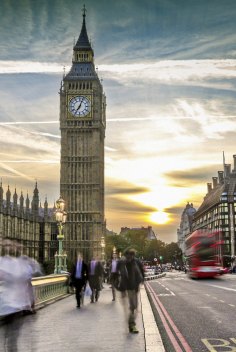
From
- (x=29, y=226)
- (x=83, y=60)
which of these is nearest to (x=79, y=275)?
(x=29, y=226)

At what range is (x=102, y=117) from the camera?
13025cm

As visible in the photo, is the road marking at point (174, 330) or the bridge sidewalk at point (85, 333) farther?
the road marking at point (174, 330)

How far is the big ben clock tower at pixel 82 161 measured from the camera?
12056 cm

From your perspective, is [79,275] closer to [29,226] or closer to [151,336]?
[151,336]

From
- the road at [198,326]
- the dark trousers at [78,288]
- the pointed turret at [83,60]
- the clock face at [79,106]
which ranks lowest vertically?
the road at [198,326]

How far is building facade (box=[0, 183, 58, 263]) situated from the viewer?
340 ft

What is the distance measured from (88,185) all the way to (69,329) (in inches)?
4315

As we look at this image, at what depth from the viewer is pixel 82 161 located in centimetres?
12419

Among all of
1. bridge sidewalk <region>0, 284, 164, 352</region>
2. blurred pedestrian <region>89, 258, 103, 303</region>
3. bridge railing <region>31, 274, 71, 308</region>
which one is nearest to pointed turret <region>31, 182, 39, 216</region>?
bridge railing <region>31, 274, 71, 308</region>

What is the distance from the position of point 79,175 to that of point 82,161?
11.1ft

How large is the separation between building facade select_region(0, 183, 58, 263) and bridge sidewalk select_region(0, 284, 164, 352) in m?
82.7

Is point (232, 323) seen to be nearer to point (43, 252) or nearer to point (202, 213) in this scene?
point (43, 252)

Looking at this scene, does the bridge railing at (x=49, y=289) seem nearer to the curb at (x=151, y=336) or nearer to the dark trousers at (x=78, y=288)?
the dark trousers at (x=78, y=288)

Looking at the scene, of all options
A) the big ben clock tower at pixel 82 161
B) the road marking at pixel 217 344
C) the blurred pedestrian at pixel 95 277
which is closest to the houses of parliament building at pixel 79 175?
the big ben clock tower at pixel 82 161
